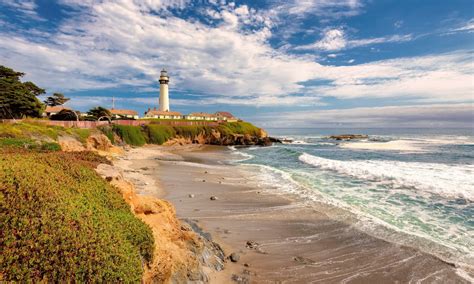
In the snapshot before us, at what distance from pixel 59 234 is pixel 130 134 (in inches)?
1813

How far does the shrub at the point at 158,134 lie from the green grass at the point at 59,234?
49.8 metres

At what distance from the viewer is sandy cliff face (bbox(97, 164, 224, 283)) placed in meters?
5.34

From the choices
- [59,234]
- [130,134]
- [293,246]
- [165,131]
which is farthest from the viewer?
[165,131]

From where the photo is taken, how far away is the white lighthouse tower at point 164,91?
3236 inches

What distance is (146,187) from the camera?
15547 millimetres

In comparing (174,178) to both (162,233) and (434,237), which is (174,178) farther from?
(434,237)

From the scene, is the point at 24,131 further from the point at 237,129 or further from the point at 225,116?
the point at 225,116

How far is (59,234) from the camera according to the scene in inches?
156

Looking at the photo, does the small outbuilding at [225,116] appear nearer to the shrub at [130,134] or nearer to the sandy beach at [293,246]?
the shrub at [130,134]

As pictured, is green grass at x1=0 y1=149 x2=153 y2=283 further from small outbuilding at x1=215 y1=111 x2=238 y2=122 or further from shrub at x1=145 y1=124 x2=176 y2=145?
small outbuilding at x1=215 y1=111 x2=238 y2=122

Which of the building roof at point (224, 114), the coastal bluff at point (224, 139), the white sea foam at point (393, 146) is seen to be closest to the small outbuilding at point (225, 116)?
the building roof at point (224, 114)

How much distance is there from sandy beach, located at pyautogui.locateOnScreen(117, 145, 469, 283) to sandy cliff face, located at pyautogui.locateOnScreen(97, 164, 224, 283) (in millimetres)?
557

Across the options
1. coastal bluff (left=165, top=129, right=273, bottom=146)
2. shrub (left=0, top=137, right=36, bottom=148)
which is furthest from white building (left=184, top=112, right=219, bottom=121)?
shrub (left=0, top=137, right=36, bottom=148)

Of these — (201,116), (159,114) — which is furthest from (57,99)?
(201,116)
